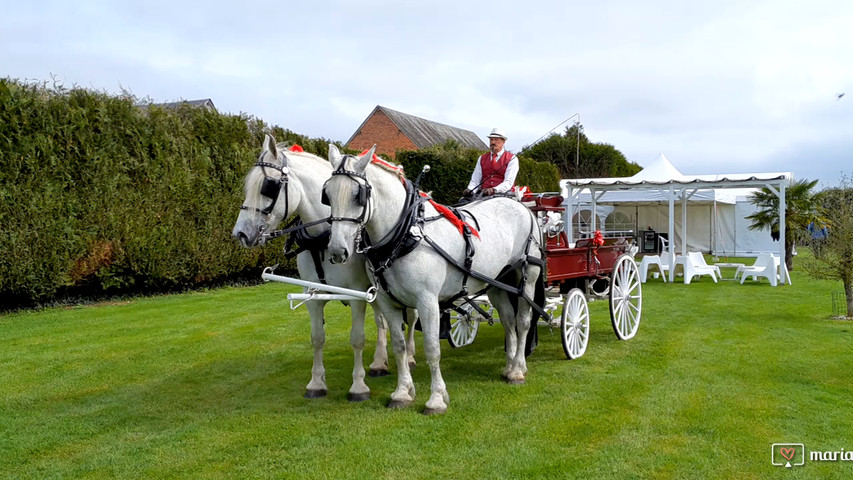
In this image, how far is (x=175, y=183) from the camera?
11211 mm

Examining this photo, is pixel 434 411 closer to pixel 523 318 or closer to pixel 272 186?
pixel 523 318

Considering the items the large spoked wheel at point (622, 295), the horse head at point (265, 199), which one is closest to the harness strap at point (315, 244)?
the horse head at point (265, 199)

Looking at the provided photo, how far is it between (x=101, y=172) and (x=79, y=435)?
6599mm

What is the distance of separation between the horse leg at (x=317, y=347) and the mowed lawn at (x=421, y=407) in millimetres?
164

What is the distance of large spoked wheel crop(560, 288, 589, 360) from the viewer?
6.49 metres

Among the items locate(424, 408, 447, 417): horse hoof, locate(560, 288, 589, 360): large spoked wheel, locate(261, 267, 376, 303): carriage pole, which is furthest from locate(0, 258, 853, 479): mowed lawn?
locate(261, 267, 376, 303): carriage pole

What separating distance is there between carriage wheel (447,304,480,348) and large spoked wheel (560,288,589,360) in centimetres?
117

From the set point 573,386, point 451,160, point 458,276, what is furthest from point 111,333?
point 451,160

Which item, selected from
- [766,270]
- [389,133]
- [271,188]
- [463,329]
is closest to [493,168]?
[463,329]

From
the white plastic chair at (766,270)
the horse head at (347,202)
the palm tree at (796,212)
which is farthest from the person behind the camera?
the palm tree at (796,212)

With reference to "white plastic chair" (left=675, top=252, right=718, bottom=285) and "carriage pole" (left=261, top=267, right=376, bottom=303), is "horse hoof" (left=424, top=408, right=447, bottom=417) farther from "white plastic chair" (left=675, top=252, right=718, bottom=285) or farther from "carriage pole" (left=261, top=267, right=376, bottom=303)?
"white plastic chair" (left=675, top=252, right=718, bottom=285)

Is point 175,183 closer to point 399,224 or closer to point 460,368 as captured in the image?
point 460,368

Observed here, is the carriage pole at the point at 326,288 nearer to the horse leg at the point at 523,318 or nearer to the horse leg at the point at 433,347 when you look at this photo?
the horse leg at the point at 433,347

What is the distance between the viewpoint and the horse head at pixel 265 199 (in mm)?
4559
